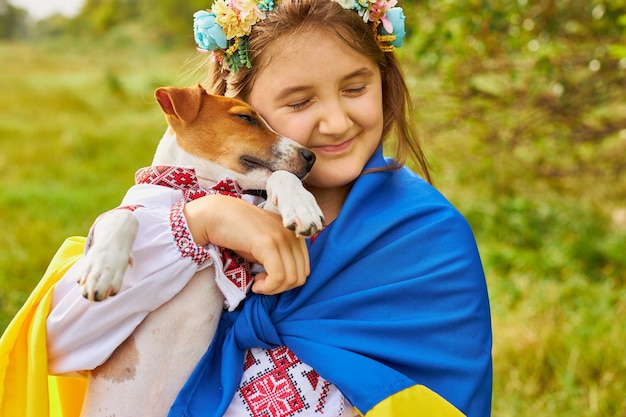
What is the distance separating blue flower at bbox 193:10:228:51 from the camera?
2.46m

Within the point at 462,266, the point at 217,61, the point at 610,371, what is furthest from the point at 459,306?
the point at 610,371

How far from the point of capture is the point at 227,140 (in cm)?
235

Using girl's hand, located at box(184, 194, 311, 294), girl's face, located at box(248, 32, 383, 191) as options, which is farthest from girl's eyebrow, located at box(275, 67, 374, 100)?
girl's hand, located at box(184, 194, 311, 294)

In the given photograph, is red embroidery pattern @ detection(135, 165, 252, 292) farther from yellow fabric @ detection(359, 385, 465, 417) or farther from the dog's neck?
yellow fabric @ detection(359, 385, 465, 417)

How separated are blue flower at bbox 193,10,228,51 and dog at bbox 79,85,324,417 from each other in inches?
8.6

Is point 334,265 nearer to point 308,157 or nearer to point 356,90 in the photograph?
point 308,157

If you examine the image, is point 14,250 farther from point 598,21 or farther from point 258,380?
point 598,21

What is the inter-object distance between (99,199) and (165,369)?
18.8 ft

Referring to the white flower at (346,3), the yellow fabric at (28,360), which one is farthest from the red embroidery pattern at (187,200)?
the white flower at (346,3)

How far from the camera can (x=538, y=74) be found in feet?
17.9

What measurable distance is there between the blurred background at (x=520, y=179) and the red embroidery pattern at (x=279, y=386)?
1247 millimetres

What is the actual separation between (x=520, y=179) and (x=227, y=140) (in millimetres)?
5728

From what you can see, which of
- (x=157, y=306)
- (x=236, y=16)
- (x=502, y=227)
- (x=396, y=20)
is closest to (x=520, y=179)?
(x=502, y=227)

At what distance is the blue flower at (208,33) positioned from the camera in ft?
8.05
